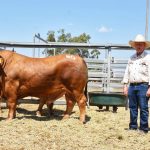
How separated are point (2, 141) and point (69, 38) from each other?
123 ft

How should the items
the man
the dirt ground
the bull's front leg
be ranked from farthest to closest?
the bull's front leg
the man
the dirt ground

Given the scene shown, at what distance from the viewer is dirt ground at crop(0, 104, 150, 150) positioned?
6.55 metres

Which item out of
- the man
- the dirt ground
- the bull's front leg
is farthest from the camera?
the bull's front leg

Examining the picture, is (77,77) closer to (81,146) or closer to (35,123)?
(35,123)

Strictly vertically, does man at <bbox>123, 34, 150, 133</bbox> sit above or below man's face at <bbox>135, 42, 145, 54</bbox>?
below

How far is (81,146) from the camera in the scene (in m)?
6.52

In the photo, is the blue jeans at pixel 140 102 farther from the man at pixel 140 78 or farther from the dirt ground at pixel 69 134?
the dirt ground at pixel 69 134

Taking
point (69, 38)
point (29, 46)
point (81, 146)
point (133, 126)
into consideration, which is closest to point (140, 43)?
point (133, 126)

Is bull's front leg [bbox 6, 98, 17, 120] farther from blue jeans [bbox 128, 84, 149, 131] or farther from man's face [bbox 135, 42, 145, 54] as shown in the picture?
man's face [bbox 135, 42, 145, 54]

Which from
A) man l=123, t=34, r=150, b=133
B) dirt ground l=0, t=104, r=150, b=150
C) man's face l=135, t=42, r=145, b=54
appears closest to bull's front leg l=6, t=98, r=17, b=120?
dirt ground l=0, t=104, r=150, b=150

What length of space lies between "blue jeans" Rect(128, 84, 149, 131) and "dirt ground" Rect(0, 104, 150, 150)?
232 mm

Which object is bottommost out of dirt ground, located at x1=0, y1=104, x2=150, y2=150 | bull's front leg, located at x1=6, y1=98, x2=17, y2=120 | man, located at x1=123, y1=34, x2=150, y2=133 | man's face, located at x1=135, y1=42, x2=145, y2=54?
dirt ground, located at x1=0, y1=104, x2=150, y2=150

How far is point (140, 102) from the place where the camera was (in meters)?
7.68

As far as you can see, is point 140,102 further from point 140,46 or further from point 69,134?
point 69,134
